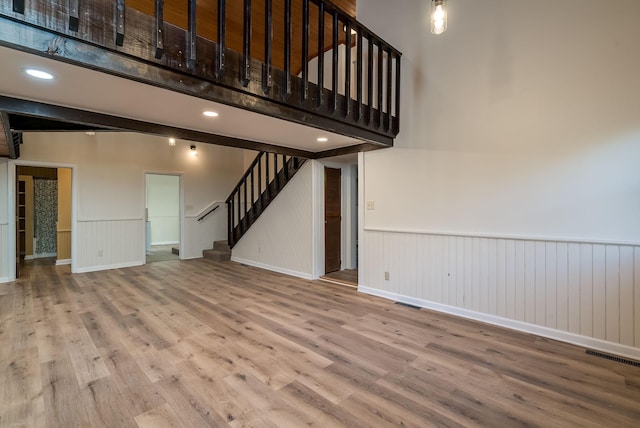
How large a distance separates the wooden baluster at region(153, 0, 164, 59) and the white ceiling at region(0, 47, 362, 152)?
0.31 m

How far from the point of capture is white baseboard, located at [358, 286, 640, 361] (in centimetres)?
250

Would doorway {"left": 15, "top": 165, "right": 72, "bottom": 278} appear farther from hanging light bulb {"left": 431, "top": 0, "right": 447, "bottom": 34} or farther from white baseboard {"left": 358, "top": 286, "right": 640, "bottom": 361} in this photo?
hanging light bulb {"left": 431, "top": 0, "right": 447, "bottom": 34}

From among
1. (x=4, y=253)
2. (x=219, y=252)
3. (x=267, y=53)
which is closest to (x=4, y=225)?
(x=4, y=253)

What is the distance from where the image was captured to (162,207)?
955cm

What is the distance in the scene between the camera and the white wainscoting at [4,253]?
4785mm

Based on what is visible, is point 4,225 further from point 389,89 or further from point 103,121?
point 389,89

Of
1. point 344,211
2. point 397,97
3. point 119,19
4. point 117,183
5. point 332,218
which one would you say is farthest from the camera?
point 117,183

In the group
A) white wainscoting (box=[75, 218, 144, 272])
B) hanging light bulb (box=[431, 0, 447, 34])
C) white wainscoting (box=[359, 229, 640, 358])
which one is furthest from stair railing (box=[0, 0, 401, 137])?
white wainscoting (box=[75, 218, 144, 272])

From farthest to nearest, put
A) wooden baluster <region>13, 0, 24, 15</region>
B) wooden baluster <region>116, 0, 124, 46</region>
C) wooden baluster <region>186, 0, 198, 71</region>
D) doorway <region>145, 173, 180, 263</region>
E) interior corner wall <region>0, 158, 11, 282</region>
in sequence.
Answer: doorway <region>145, 173, 180, 263</region>, interior corner wall <region>0, 158, 11, 282</region>, wooden baluster <region>186, 0, 198, 71</region>, wooden baluster <region>116, 0, 124, 46</region>, wooden baluster <region>13, 0, 24, 15</region>

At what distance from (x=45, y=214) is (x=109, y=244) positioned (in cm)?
277

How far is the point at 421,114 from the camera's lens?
3.66m

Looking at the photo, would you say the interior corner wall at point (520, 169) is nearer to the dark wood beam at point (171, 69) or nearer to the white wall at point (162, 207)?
the dark wood beam at point (171, 69)

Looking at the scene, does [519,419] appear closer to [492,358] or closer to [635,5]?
[492,358]

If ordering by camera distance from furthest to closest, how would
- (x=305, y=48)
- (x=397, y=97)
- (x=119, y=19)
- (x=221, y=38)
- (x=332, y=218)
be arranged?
1. (x=332, y=218)
2. (x=397, y=97)
3. (x=305, y=48)
4. (x=221, y=38)
5. (x=119, y=19)
